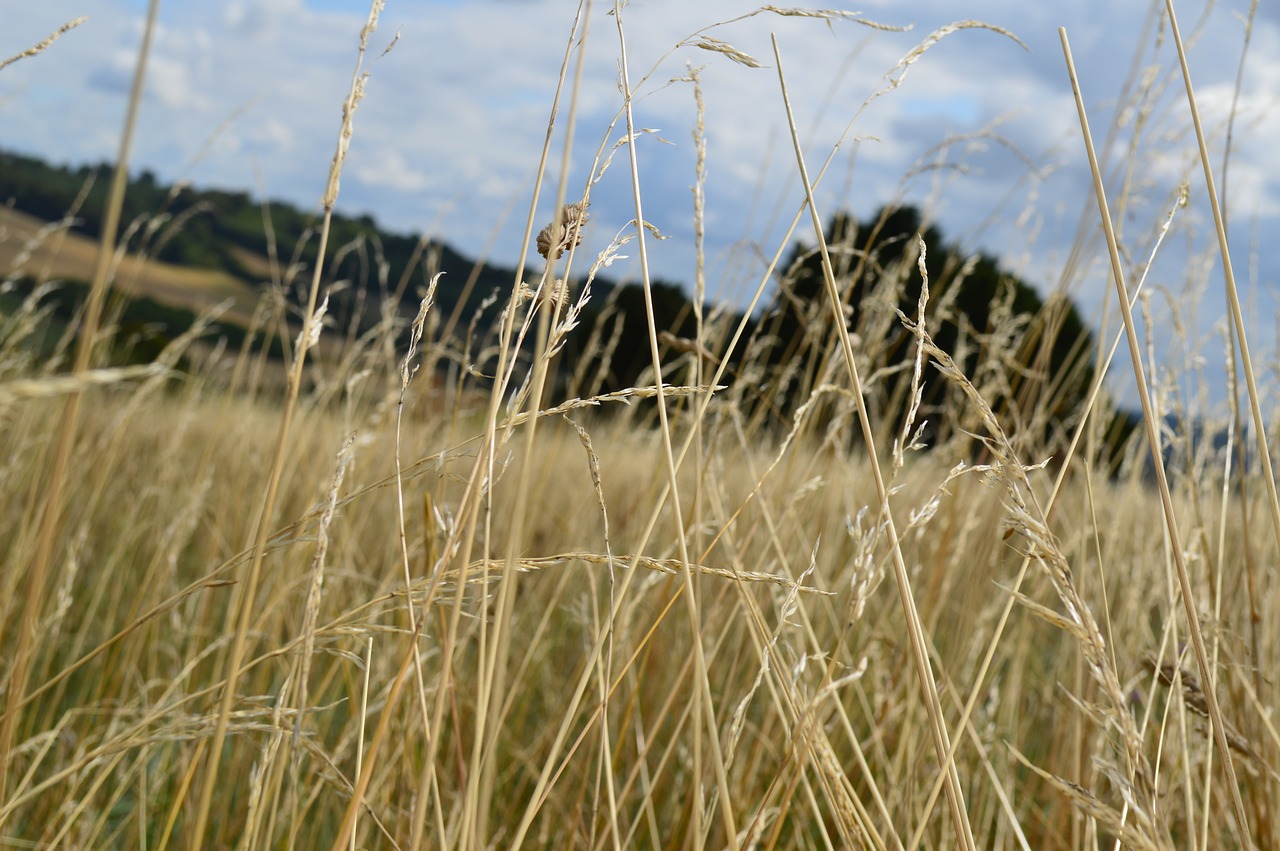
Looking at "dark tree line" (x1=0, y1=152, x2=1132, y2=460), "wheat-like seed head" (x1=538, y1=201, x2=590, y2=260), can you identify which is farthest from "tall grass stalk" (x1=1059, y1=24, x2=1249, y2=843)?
"wheat-like seed head" (x1=538, y1=201, x2=590, y2=260)

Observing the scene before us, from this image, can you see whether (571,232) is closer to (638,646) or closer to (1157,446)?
(638,646)

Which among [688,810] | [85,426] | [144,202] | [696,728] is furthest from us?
[144,202]

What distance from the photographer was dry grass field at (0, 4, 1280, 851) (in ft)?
2.29

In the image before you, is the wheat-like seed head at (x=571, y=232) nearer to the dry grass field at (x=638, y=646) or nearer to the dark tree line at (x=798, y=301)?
the dry grass field at (x=638, y=646)

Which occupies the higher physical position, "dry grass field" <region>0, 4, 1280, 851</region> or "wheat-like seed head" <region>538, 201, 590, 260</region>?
"wheat-like seed head" <region>538, 201, 590, 260</region>

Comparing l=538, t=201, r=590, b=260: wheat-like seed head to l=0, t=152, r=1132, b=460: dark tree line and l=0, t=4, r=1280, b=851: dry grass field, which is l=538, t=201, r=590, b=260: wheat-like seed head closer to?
l=0, t=4, r=1280, b=851: dry grass field

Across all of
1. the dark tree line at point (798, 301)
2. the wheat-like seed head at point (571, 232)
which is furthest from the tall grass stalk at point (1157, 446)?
the wheat-like seed head at point (571, 232)

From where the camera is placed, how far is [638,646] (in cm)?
80

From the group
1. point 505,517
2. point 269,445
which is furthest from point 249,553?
point 269,445

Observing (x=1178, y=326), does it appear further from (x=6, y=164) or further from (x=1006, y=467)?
(x=6, y=164)

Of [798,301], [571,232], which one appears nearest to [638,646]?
[571,232]

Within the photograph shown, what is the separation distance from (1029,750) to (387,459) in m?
1.68

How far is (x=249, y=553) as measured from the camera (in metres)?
0.83

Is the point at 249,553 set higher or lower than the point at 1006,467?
lower
